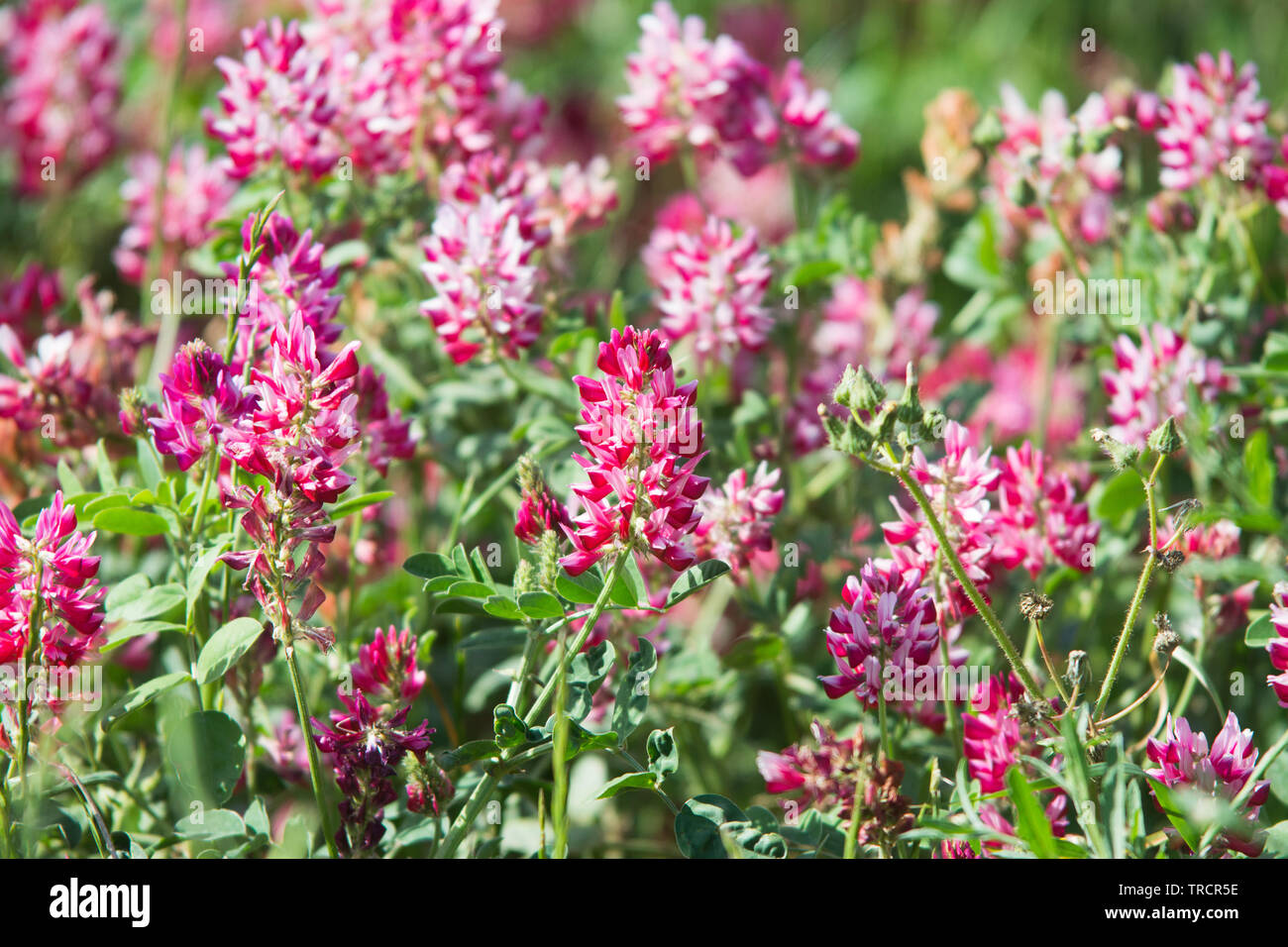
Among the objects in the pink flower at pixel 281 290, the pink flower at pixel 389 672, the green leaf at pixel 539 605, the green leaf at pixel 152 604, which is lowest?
the pink flower at pixel 389 672

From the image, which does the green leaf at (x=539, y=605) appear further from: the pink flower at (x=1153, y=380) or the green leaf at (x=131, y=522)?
the pink flower at (x=1153, y=380)

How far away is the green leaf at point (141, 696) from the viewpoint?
142 cm

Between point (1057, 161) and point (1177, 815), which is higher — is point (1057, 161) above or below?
above

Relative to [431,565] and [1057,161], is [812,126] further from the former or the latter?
[431,565]

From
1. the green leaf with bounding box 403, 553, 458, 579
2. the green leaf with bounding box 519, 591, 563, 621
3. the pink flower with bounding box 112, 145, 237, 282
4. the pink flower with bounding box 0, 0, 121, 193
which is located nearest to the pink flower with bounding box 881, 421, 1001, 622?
the green leaf with bounding box 519, 591, 563, 621

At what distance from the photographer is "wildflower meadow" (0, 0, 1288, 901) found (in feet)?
4.38

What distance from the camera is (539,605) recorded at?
4.49ft

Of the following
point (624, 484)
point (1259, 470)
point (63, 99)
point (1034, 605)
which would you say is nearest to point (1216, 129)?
point (1259, 470)

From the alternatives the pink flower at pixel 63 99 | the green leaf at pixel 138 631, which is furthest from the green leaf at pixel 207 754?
the pink flower at pixel 63 99

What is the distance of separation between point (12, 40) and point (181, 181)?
86cm

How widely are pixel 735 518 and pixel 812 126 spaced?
2.73 feet

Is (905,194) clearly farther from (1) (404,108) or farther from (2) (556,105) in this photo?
(1) (404,108)

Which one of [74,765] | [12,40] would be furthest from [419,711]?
[12,40]

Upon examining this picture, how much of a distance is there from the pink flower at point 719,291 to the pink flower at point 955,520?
410 millimetres
